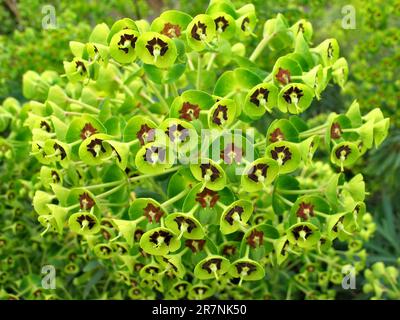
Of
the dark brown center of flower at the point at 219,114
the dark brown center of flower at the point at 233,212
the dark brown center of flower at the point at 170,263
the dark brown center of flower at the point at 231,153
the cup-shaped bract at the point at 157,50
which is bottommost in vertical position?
the dark brown center of flower at the point at 170,263

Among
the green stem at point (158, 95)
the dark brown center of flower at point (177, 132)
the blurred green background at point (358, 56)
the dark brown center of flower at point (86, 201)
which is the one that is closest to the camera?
the dark brown center of flower at point (177, 132)

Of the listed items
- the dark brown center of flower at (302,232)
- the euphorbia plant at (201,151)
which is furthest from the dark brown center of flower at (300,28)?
the dark brown center of flower at (302,232)

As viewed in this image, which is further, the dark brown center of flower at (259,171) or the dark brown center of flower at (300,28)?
the dark brown center of flower at (300,28)

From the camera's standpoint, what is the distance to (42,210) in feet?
5.41

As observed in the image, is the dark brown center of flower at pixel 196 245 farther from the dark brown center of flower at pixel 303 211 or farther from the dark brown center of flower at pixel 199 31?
the dark brown center of flower at pixel 199 31

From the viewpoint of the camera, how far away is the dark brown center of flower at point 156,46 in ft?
4.68

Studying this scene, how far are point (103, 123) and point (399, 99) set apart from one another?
7.32ft

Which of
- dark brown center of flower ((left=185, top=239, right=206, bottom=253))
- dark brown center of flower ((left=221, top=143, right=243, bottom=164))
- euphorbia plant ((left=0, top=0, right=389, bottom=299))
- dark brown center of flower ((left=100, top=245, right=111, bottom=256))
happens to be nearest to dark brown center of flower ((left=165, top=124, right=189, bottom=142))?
euphorbia plant ((left=0, top=0, right=389, bottom=299))

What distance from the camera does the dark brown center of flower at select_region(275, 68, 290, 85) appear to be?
1479mm

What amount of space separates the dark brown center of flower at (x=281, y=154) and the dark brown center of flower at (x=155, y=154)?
0.91 feet

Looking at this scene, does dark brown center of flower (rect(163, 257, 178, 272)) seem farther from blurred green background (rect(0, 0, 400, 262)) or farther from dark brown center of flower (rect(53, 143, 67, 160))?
blurred green background (rect(0, 0, 400, 262))

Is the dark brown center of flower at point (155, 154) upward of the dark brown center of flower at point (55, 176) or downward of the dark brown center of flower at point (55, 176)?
downward

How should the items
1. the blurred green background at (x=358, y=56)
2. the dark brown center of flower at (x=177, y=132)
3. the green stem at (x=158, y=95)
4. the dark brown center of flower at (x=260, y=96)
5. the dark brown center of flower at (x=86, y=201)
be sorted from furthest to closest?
the blurred green background at (x=358, y=56)
the green stem at (x=158, y=95)
the dark brown center of flower at (x=86, y=201)
the dark brown center of flower at (x=260, y=96)
the dark brown center of flower at (x=177, y=132)

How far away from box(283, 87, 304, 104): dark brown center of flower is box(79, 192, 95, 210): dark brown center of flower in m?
0.60
